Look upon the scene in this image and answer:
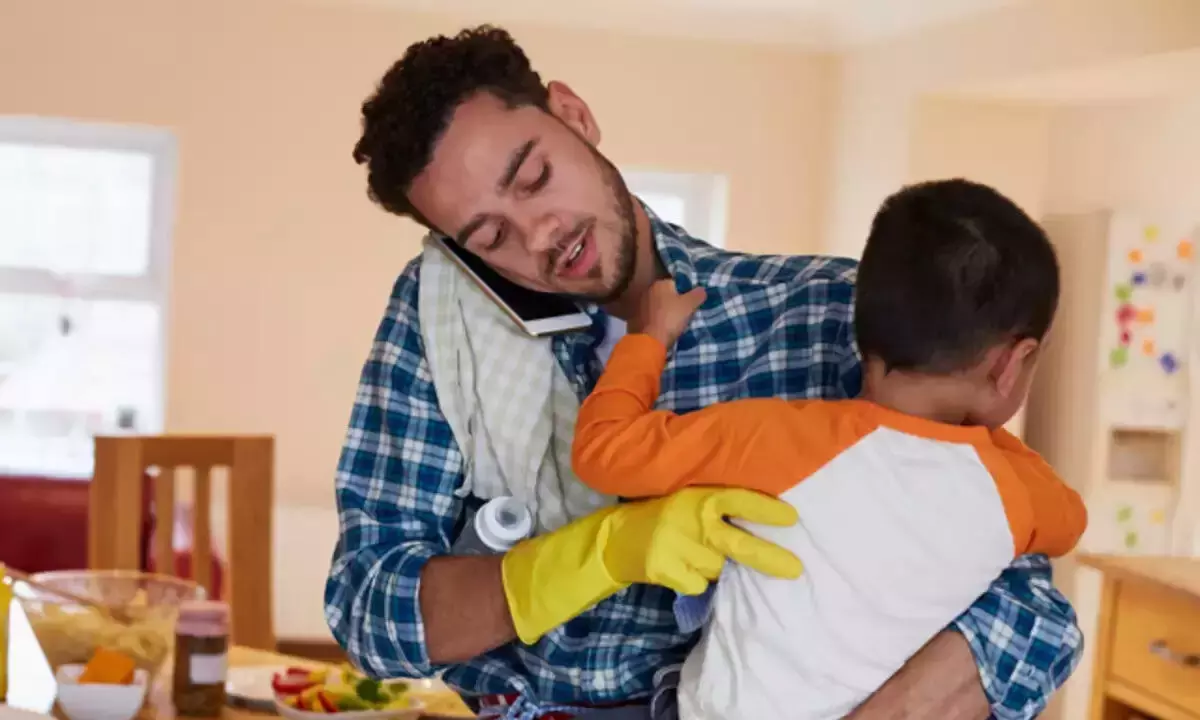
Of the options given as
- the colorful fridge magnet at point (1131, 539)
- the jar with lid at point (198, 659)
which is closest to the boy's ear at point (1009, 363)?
the jar with lid at point (198, 659)

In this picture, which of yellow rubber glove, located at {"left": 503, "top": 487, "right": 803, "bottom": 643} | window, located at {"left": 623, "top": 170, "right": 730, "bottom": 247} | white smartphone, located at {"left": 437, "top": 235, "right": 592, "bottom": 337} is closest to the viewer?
yellow rubber glove, located at {"left": 503, "top": 487, "right": 803, "bottom": 643}

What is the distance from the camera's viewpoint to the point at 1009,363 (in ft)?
3.33

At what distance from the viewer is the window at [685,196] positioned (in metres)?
4.55

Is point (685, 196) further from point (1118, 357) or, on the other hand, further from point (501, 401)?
point (501, 401)

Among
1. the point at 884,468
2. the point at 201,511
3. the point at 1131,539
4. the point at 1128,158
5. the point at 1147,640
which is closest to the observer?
the point at 884,468

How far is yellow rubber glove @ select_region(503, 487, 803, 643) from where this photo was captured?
3.21 feet

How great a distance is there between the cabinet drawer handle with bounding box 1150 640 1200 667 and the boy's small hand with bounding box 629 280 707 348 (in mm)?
1625

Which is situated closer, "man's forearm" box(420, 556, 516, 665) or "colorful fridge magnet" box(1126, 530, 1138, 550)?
"man's forearm" box(420, 556, 516, 665)

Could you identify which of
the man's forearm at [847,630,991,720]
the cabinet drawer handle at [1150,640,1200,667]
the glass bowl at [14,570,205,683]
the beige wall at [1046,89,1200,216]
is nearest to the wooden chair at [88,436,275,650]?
the glass bowl at [14,570,205,683]

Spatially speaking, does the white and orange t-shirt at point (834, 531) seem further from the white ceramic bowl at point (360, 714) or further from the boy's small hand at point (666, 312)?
the white ceramic bowl at point (360, 714)

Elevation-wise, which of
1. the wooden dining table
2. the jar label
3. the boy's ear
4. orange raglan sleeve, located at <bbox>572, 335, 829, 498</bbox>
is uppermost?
the boy's ear

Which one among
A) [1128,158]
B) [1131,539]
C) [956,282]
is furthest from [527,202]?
[1128,158]

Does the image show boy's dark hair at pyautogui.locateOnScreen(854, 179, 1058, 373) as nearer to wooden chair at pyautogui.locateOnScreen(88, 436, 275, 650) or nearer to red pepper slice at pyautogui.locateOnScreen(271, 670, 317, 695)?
red pepper slice at pyautogui.locateOnScreen(271, 670, 317, 695)

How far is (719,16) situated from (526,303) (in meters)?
3.28
